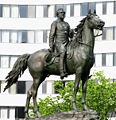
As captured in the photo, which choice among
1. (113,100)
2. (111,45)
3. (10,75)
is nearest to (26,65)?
(10,75)

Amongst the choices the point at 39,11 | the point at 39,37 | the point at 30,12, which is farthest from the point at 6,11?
the point at 39,37

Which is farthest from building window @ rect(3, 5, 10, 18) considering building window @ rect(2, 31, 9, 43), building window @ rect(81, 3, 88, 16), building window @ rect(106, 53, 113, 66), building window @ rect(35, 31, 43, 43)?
building window @ rect(106, 53, 113, 66)

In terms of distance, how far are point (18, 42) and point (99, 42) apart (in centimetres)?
978

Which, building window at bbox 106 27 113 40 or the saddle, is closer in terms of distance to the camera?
the saddle

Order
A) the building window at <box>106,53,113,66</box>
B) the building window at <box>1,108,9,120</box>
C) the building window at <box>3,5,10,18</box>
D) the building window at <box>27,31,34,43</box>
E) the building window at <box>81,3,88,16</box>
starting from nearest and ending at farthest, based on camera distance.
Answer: the building window at <box>106,53,113,66</box>, the building window at <box>81,3,88,16</box>, the building window at <box>1,108,9,120</box>, the building window at <box>27,31,34,43</box>, the building window at <box>3,5,10,18</box>

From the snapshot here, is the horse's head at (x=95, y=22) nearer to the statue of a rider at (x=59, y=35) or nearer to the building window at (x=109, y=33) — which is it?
the statue of a rider at (x=59, y=35)

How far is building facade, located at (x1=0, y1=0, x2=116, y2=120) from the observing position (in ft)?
190

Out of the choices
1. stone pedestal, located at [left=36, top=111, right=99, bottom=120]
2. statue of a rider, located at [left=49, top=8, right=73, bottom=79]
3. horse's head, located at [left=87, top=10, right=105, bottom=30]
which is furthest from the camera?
statue of a rider, located at [left=49, top=8, right=73, bottom=79]

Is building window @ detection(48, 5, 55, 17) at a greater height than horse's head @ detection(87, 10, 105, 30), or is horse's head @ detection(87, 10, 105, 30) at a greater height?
building window @ detection(48, 5, 55, 17)

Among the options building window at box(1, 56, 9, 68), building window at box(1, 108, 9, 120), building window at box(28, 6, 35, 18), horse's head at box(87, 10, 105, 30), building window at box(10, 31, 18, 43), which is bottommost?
building window at box(1, 108, 9, 120)

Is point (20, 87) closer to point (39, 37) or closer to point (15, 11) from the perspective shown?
point (39, 37)

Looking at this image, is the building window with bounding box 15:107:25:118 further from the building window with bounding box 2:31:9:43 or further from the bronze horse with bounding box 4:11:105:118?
the bronze horse with bounding box 4:11:105:118

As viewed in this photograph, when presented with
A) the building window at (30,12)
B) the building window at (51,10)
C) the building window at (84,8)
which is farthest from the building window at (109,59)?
the building window at (30,12)

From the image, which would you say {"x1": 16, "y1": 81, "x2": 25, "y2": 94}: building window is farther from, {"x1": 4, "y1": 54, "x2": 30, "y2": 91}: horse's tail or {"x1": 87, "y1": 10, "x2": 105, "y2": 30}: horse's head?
{"x1": 87, "y1": 10, "x2": 105, "y2": 30}: horse's head
